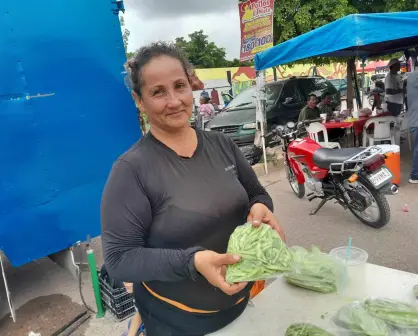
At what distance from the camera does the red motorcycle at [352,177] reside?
4.02 m

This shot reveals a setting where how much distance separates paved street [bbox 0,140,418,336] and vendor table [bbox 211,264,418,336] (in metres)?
1.77

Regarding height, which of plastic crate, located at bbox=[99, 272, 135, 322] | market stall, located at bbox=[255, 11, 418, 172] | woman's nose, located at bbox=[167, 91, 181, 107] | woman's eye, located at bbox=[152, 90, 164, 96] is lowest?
plastic crate, located at bbox=[99, 272, 135, 322]

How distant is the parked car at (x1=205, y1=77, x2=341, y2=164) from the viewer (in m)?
8.58

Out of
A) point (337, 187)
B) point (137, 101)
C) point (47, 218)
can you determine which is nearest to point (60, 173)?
point (47, 218)

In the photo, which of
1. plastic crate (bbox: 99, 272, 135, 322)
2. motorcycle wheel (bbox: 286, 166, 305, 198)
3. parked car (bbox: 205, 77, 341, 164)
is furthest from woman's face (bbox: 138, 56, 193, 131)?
parked car (bbox: 205, 77, 341, 164)

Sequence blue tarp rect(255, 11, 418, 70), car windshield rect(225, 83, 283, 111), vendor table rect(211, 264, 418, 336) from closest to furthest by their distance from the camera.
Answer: vendor table rect(211, 264, 418, 336)
blue tarp rect(255, 11, 418, 70)
car windshield rect(225, 83, 283, 111)

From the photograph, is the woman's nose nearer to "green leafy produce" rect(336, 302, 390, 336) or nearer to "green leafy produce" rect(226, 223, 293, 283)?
"green leafy produce" rect(226, 223, 293, 283)

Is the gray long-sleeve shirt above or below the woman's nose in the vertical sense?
below

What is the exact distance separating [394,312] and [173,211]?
3.21ft

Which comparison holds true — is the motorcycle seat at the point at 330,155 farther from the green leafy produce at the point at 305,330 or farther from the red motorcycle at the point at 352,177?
the green leafy produce at the point at 305,330

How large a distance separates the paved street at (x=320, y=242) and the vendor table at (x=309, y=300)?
1.77 meters

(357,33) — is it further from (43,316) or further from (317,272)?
(43,316)

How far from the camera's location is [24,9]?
9.45 feet

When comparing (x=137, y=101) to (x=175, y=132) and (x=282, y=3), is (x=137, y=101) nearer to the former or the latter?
(x=175, y=132)
